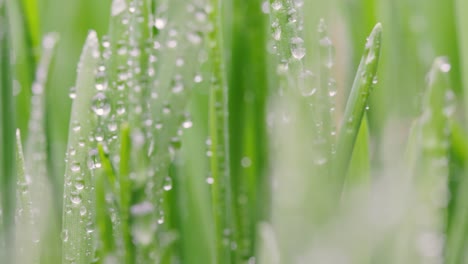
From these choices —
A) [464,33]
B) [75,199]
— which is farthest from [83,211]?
[464,33]

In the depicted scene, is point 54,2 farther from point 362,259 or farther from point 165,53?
point 362,259

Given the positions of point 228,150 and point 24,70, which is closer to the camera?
point 228,150

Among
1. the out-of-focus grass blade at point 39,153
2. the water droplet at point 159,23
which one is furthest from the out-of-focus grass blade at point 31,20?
the water droplet at point 159,23

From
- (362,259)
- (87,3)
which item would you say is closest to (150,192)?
(362,259)

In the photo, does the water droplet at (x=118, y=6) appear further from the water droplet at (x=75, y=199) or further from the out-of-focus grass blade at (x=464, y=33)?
the out-of-focus grass blade at (x=464, y=33)

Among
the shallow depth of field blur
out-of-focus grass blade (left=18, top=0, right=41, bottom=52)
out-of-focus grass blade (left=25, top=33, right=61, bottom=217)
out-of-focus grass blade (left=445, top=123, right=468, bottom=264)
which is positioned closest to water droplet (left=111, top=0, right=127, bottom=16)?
the shallow depth of field blur

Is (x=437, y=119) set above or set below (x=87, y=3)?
below

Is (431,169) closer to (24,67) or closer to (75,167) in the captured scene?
(75,167)
